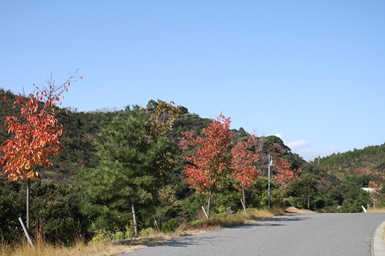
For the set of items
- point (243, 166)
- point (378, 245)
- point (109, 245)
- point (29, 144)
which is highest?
point (243, 166)

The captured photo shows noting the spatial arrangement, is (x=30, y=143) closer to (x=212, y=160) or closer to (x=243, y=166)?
(x=212, y=160)

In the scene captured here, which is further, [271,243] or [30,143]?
[271,243]

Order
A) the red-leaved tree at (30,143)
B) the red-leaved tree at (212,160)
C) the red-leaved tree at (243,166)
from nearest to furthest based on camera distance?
1. the red-leaved tree at (30,143)
2. the red-leaved tree at (212,160)
3. the red-leaved tree at (243,166)

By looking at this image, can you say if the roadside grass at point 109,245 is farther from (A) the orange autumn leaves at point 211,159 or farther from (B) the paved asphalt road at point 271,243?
(A) the orange autumn leaves at point 211,159

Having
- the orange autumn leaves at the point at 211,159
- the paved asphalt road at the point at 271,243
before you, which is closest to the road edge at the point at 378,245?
the paved asphalt road at the point at 271,243

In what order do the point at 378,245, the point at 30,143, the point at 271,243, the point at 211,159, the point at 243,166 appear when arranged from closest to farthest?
the point at 30,143 → the point at 271,243 → the point at 378,245 → the point at 211,159 → the point at 243,166

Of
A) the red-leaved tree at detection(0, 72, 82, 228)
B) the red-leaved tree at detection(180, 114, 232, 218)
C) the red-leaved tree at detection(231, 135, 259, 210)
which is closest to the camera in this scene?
the red-leaved tree at detection(0, 72, 82, 228)

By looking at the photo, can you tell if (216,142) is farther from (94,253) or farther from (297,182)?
(297,182)

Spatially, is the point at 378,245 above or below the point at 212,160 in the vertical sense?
below

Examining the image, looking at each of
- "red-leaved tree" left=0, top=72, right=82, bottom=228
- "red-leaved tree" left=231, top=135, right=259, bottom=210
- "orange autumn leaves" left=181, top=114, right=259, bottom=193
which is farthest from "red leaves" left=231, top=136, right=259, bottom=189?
"red-leaved tree" left=0, top=72, right=82, bottom=228

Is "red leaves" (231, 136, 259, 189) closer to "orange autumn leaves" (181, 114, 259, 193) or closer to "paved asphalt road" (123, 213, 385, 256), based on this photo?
"orange autumn leaves" (181, 114, 259, 193)

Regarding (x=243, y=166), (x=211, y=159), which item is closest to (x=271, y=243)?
(x=211, y=159)

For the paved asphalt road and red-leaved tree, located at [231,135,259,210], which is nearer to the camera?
the paved asphalt road

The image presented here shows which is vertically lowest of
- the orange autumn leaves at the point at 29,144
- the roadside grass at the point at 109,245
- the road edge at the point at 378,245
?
the road edge at the point at 378,245
